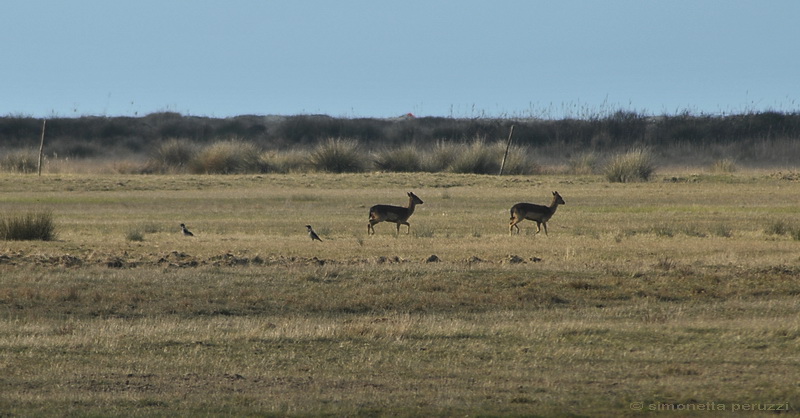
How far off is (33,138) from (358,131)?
2226 cm

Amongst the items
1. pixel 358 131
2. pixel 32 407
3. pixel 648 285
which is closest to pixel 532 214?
pixel 648 285

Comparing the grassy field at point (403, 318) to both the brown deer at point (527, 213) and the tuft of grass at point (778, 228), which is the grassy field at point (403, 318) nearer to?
the tuft of grass at point (778, 228)

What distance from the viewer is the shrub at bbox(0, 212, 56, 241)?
21234mm

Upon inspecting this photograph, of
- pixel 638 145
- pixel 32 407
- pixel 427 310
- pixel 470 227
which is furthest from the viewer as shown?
pixel 638 145

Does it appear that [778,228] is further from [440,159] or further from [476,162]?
[440,159]

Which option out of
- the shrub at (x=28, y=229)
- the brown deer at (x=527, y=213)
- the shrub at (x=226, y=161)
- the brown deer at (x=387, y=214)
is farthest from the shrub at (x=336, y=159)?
the shrub at (x=28, y=229)

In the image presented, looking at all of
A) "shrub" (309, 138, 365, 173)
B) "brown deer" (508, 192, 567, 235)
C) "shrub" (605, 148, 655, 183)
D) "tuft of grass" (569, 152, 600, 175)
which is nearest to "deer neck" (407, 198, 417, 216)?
"brown deer" (508, 192, 567, 235)

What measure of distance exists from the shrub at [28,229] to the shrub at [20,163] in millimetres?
26887

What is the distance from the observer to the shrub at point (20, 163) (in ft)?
157

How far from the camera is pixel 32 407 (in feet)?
26.5

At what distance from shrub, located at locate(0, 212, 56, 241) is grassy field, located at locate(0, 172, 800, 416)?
1.61 ft

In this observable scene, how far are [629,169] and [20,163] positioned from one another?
88.5ft

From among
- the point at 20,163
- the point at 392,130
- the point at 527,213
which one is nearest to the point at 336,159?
the point at 20,163

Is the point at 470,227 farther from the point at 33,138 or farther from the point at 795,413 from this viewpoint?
the point at 33,138
